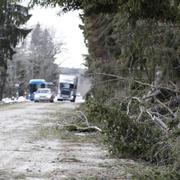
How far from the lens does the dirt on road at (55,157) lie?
374 inches

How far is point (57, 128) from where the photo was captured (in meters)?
19.3

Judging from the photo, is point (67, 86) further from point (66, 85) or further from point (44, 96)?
point (44, 96)

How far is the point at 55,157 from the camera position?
1173 centimetres

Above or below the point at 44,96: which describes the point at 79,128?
above

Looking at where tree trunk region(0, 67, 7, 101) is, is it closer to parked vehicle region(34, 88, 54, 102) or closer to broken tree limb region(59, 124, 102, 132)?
parked vehicle region(34, 88, 54, 102)

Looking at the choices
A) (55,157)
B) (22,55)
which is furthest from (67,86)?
(55,157)

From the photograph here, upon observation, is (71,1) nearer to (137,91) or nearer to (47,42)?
(137,91)

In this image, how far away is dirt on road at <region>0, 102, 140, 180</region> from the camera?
949cm

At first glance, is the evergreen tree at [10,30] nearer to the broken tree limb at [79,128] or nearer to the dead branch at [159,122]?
the broken tree limb at [79,128]

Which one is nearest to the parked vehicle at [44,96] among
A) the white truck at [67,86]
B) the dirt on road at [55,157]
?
the white truck at [67,86]

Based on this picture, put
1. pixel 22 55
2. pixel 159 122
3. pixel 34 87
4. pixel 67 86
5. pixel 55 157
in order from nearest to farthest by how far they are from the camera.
Answer: pixel 55 157 < pixel 159 122 < pixel 67 86 < pixel 34 87 < pixel 22 55

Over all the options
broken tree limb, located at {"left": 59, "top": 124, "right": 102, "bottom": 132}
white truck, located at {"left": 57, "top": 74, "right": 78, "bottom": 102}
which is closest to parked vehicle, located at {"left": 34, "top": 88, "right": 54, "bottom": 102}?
white truck, located at {"left": 57, "top": 74, "right": 78, "bottom": 102}

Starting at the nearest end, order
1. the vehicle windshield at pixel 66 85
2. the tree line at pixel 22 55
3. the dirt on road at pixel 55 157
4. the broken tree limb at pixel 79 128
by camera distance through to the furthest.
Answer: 1. the dirt on road at pixel 55 157
2. the broken tree limb at pixel 79 128
3. the tree line at pixel 22 55
4. the vehicle windshield at pixel 66 85

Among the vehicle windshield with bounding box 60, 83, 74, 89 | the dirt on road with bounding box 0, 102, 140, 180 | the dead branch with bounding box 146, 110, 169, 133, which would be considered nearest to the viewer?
the dirt on road with bounding box 0, 102, 140, 180
